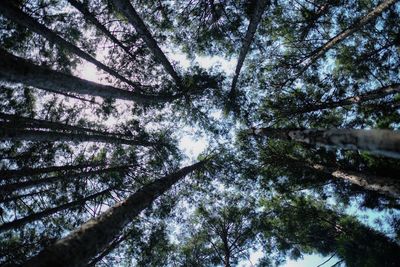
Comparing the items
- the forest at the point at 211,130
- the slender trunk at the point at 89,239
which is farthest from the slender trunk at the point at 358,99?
the slender trunk at the point at 89,239

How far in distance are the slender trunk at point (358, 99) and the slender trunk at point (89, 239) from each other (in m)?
7.49

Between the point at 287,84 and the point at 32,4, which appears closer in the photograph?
the point at 32,4

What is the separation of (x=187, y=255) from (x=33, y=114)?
10143mm

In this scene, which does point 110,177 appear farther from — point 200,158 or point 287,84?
point 287,84

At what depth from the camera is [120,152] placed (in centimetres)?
1531

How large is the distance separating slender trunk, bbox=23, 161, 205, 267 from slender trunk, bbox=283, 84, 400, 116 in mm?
7492

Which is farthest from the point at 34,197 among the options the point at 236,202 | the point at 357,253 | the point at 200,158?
the point at 357,253

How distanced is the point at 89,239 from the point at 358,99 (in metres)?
9.33

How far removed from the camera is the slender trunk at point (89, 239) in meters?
3.82

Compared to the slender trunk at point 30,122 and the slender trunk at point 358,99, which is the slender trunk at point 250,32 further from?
the slender trunk at point 30,122

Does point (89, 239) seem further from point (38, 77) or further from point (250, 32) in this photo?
A: point (250, 32)

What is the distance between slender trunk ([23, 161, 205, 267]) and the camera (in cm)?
382

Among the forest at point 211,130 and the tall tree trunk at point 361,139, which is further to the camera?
the forest at point 211,130

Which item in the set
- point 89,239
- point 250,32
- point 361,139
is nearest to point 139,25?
point 250,32
